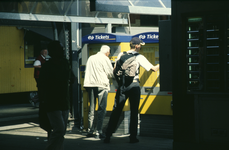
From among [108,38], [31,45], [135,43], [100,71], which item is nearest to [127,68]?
[135,43]

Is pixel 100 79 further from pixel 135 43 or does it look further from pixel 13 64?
pixel 13 64

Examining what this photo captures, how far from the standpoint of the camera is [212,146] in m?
4.75

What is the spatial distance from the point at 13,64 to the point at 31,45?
115 centimetres

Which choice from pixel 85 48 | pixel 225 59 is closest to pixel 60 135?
pixel 225 59

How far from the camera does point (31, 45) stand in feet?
45.4

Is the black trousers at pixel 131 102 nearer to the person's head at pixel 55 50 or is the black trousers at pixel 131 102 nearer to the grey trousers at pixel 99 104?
the grey trousers at pixel 99 104

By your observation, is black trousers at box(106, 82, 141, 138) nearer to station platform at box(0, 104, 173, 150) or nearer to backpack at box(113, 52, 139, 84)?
backpack at box(113, 52, 139, 84)

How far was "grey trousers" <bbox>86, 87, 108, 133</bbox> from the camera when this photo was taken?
6.52 m

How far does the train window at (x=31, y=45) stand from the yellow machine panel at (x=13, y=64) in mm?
193

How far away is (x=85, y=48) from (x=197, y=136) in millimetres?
3747

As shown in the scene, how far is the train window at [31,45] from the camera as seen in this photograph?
1366 centimetres

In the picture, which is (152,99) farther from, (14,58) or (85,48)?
(14,58)

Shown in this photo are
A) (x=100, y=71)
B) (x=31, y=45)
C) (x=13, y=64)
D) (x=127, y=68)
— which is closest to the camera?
(x=127, y=68)

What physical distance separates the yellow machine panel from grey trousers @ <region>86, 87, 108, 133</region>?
7344 mm
